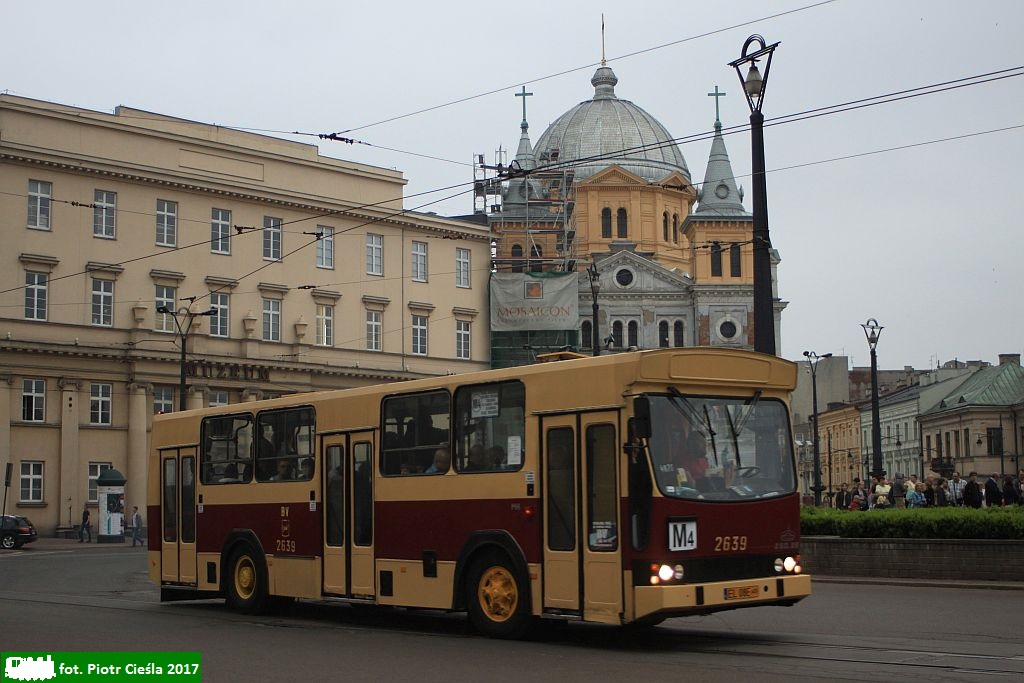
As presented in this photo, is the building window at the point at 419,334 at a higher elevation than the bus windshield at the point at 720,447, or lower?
higher

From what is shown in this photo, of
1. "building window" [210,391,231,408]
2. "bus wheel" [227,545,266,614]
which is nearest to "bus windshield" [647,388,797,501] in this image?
"bus wheel" [227,545,266,614]

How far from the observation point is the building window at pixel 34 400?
5697 cm

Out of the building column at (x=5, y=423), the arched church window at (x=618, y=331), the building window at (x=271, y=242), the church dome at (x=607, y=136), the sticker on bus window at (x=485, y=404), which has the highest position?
the church dome at (x=607, y=136)

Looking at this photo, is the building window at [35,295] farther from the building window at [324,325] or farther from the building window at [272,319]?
the building window at [324,325]

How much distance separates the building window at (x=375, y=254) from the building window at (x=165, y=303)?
1111 centimetres

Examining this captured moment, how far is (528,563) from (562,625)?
8.62 ft

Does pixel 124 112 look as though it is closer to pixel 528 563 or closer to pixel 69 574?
pixel 69 574

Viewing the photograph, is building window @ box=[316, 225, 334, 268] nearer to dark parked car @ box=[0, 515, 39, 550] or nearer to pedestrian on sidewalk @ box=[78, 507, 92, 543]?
pedestrian on sidewalk @ box=[78, 507, 92, 543]

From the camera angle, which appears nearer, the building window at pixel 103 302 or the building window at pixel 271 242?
the building window at pixel 103 302

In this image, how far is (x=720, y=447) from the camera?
13859 mm

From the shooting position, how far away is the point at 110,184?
60000 mm

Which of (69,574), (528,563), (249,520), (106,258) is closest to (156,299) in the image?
(106,258)

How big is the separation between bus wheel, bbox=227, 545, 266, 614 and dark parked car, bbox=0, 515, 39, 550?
30846mm

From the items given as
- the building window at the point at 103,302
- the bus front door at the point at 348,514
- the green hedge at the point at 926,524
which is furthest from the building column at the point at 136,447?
the bus front door at the point at 348,514
